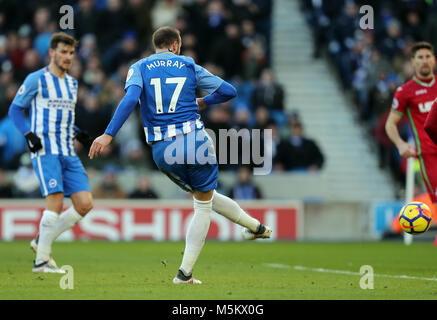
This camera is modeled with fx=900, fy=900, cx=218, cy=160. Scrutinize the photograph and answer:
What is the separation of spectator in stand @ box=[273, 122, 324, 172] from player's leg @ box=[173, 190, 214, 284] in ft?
32.1

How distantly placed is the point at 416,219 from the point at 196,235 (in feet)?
8.67

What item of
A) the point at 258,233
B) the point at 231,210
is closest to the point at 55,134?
the point at 231,210

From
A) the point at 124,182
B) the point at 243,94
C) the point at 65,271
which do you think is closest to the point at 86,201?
the point at 65,271

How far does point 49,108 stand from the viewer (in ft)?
31.4

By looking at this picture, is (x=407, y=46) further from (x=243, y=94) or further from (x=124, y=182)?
(x=124, y=182)

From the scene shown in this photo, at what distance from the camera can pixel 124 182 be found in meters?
17.1

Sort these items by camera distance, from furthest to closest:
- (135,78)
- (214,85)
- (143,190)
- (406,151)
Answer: (143,190), (406,151), (214,85), (135,78)

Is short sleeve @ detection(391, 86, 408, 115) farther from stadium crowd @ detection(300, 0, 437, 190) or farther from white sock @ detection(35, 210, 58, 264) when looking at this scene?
stadium crowd @ detection(300, 0, 437, 190)

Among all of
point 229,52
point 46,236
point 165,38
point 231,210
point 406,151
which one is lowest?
point 46,236

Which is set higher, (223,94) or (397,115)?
(223,94)

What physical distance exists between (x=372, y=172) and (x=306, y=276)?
11.2 meters

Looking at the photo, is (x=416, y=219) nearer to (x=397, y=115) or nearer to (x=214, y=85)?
(x=397, y=115)

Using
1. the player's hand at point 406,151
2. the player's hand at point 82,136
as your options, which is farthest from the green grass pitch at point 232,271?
the player's hand at point 82,136

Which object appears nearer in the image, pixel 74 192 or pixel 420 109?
pixel 74 192
